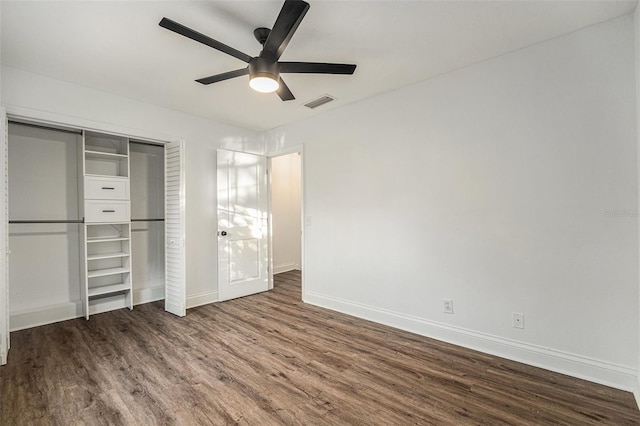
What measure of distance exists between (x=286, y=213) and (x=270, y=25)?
4.33m

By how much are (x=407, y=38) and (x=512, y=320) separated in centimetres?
244

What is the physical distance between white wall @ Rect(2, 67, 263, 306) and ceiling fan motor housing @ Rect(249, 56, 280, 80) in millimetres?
2240

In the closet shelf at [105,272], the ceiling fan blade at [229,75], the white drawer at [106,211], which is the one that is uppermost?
the ceiling fan blade at [229,75]

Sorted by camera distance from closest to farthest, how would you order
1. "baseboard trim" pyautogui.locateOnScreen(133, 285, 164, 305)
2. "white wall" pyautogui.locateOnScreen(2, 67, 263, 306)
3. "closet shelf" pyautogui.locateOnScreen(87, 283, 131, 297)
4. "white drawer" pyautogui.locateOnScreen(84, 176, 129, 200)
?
"white wall" pyautogui.locateOnScreen(2, 67, 263, 306)
"white drawer" pyautogui.locateOnScreen(84, 176, 129, 200)
"closet shelf" pyautogui.locateOnScreen(87, 283, 131, 297)
"baseboard trim" pyautogui.locateOnScreen(133, 285, 164, 305)

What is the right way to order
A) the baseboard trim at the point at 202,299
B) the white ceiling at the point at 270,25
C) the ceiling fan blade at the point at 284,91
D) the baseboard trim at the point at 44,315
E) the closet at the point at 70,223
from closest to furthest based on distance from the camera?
1. the white ceiling at the point at 270,25
2. the ceiling fan blade at the point at 284,91
3. the baseboard trim at the point at 44,315
4. the closet at the point at 70,223
5. the baseboard trim at the point at 202,299

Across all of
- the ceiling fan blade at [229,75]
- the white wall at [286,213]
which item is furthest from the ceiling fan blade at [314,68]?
the white wall at [286,213]

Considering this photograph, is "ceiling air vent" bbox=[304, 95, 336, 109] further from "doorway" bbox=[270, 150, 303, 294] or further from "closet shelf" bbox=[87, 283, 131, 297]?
"closet shelf" bbox=[87, 283, 131, 297]

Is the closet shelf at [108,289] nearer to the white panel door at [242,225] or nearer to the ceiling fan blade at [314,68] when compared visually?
the white panel door at [242,225]

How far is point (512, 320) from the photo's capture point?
249 centimetres

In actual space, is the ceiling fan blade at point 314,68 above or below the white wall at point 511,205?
above

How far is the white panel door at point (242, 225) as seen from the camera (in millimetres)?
4211

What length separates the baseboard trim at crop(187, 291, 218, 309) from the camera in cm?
395

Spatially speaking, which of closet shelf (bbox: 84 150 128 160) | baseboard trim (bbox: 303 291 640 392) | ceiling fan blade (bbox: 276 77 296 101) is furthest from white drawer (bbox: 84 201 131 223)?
baseboard trim (bbox: 303 291 640 392)

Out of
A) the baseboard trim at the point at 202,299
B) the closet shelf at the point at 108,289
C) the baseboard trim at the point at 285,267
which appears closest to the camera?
the closet shelf at the point at 108,289
